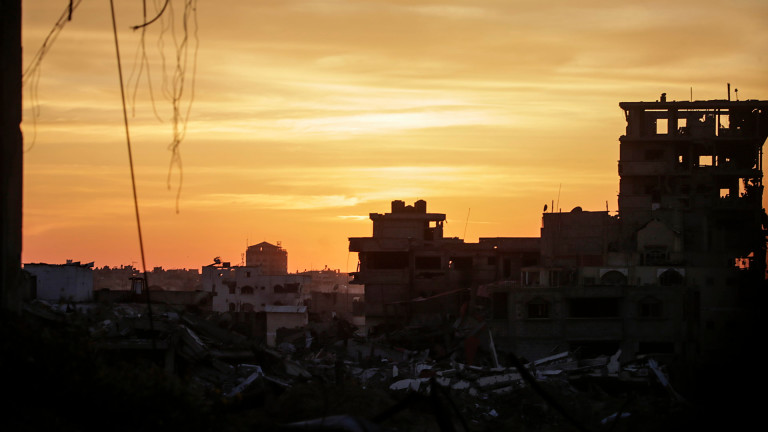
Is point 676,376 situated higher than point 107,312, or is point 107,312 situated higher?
point 107,312

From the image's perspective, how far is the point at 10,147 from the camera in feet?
41.1

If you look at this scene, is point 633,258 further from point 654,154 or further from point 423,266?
point 654,154

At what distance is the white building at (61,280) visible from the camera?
47.6m

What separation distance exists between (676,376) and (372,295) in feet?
80.7

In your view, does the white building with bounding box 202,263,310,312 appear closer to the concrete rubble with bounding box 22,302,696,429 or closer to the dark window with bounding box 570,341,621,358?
the concrete rubble with bounding box 22,302,696,429

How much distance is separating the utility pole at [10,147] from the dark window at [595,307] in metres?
38.7

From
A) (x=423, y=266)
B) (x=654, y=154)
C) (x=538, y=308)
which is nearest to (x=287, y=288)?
(x=423, y=266)

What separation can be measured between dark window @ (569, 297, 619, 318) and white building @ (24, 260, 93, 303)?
74.6 feet

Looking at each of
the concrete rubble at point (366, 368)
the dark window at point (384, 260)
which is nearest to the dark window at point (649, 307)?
the concrete rubble at point (366, 368)

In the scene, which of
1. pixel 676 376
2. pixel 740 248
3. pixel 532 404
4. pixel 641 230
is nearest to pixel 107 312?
pixel 532 404

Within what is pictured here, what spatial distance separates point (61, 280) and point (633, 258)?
99.3ft

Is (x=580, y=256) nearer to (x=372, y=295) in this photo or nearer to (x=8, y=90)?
(x=372, y=295)

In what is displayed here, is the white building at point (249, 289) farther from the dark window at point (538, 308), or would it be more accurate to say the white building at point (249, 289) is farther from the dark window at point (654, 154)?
the dark window at point (538, 308)

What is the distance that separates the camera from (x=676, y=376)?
40125 mm
